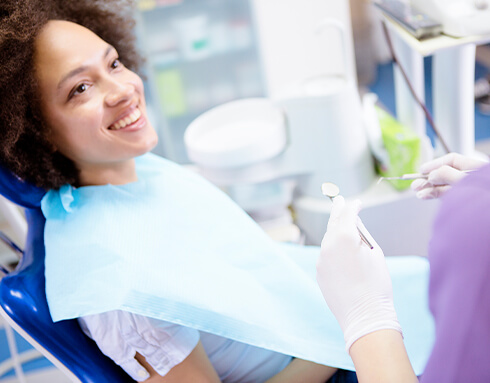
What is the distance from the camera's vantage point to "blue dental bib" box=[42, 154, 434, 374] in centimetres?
95

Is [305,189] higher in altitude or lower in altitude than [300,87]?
lower

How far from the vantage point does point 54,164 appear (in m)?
1.12

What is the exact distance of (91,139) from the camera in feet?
3.61

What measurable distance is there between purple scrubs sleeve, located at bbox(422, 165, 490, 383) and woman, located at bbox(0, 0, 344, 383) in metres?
0.58

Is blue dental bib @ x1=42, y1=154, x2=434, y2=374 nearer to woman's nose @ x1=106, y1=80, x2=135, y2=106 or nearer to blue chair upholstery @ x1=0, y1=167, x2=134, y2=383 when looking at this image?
blue chair upholstery @ x1=0, y1=167, x2=134, y2=383

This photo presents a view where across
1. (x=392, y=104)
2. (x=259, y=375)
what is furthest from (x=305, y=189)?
(x=392, y=104)

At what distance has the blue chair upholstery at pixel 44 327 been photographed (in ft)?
2.93

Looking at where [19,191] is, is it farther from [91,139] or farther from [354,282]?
[354,282]

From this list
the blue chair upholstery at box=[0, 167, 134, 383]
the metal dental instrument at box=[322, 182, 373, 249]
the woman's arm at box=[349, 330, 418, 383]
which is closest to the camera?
the woman's arm at box=[349, 330, 418, 383]

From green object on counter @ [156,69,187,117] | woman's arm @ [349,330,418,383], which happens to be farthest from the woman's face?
green object on counter @ [156,69,187,117]

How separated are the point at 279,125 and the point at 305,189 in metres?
0.28

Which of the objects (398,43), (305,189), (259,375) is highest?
(398,43)

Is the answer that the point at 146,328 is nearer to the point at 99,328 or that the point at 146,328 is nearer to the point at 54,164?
the point at 99,328

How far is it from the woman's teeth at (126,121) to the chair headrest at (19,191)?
20 centimetres
